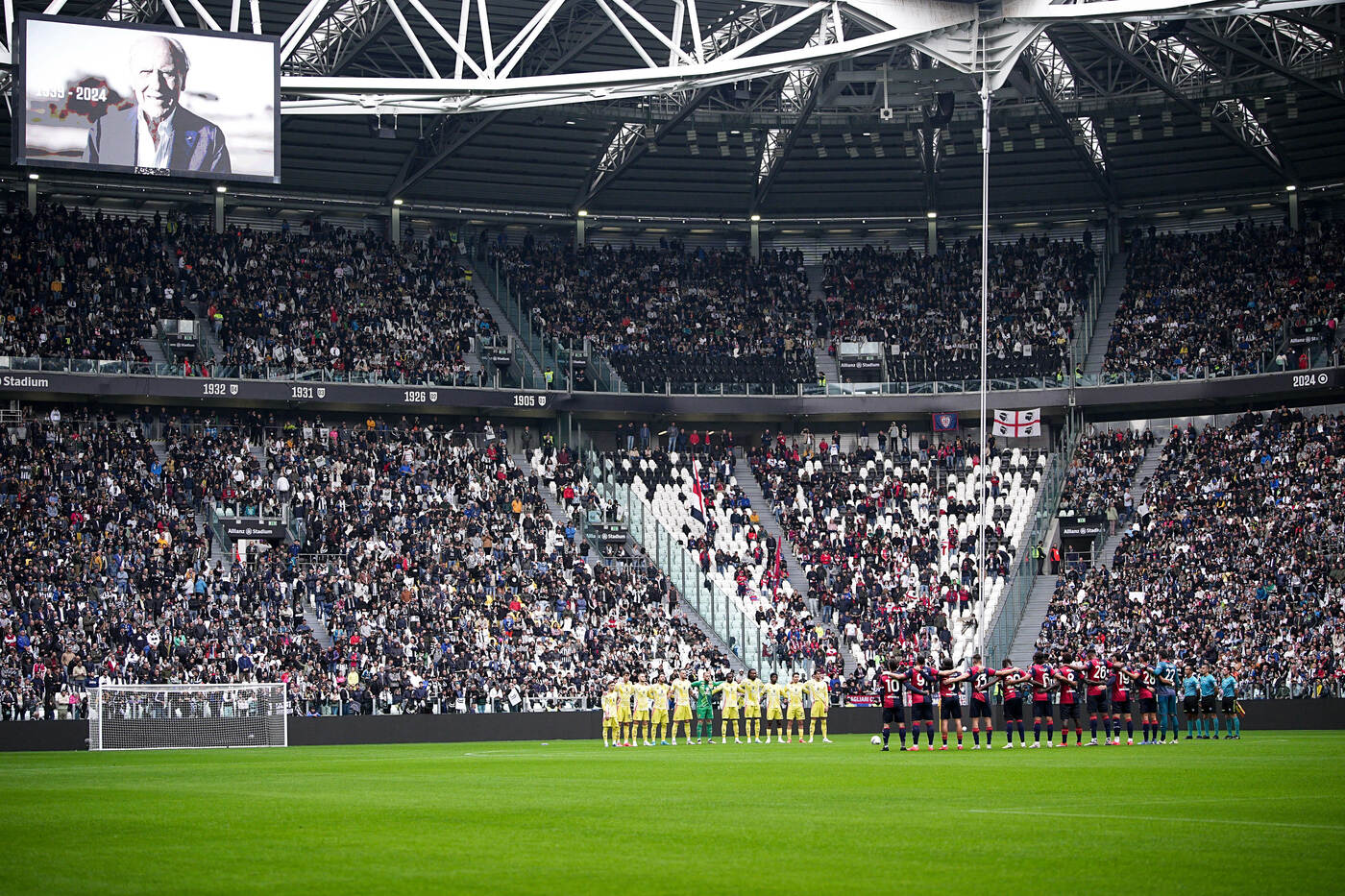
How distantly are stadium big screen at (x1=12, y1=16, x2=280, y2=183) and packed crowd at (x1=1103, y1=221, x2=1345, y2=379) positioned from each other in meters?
32.6

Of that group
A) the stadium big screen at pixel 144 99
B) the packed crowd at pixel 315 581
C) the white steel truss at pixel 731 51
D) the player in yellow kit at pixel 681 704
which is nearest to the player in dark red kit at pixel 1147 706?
the player in yellow kit at pixel 681 704

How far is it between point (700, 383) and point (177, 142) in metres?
25.4

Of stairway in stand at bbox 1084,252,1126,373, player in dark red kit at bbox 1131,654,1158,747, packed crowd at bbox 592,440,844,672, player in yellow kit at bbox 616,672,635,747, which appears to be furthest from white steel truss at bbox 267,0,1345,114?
stairway in stand at bbox 1084,252,1126,373

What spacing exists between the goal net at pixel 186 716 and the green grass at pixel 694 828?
13.5m

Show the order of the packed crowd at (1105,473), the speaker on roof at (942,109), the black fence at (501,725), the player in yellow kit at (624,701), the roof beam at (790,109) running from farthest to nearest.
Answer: the packed crowd at (1105,473)
the roof beam at (790,109)
the speaker on roof at (942,109)
the black fence at (501,725)
the player in yellow kit at (624,701)

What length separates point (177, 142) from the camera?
38969 mm

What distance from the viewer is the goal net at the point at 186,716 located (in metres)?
39.2

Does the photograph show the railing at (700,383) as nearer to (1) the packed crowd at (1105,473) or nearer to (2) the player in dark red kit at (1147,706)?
(1) the packed crowd at (1105,473)

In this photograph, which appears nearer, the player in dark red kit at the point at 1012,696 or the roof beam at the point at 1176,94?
the player in dark red kit at the point at 1012,696

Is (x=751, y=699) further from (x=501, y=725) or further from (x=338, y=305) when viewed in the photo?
(x=338, y=305)

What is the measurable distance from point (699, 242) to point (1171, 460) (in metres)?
21.1

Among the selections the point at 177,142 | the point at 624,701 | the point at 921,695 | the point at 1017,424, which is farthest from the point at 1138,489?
the point at 177,142

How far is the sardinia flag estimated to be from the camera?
57.2 meters

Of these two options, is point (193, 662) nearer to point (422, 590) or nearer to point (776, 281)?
point (422, 590)
